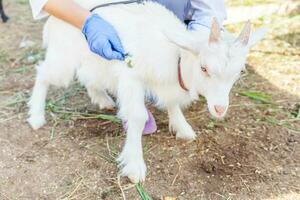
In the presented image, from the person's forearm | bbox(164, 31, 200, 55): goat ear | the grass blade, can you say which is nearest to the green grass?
bbox(164, 31, 200, 55): goat ear

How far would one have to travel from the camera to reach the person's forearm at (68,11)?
8.55 ft

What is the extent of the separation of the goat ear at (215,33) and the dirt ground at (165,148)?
0.81 m

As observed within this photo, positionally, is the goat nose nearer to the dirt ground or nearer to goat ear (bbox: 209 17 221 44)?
goat ear (bbox: 209 17 221 44)

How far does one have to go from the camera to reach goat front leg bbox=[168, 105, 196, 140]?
115 inches

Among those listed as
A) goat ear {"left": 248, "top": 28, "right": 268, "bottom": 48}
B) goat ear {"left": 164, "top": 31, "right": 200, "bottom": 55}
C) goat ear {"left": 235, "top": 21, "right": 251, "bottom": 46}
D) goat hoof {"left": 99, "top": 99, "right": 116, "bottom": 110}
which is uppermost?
goat ear {"left": 235, "top": 21, "right": 251, "bottom": 46}

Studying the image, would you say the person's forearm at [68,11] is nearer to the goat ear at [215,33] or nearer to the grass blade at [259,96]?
the goat ear at [215,33]

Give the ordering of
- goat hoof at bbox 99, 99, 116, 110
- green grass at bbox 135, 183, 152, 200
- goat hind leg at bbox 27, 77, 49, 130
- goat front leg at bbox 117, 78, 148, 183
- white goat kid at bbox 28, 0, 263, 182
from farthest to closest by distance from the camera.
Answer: goat hoof at bbox 99, 99, 116, 110 < goat hind leg at bbox 27, 77, 49, 130 < goat front leg at bbox 117, 78, 148, 183 < green grass at bbox 135, 183, 152, 200 < white goat kid at bbox 28, 0, 263, 182

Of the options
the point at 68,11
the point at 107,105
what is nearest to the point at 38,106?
the point at 107,105

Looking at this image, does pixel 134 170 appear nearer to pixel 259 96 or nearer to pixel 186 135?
pixel 186 135

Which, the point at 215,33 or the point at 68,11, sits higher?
the point at 215,33

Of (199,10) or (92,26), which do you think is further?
(199,10)

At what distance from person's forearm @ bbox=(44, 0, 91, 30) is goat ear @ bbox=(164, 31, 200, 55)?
60cm

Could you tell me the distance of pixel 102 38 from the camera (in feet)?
8.04

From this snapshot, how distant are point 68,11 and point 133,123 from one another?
0.68 meters
